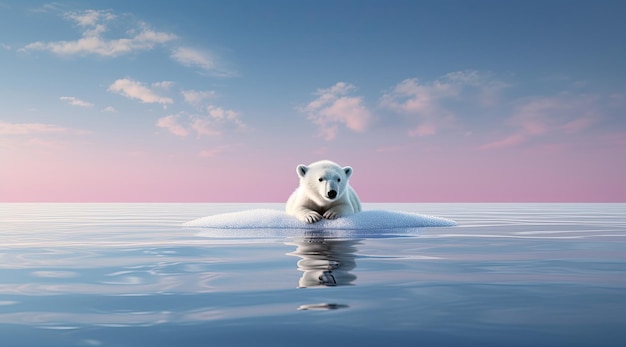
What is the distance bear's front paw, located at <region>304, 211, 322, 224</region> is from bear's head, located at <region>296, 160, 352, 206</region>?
1.21 ft

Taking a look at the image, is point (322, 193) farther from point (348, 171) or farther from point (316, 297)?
point (316, 297)

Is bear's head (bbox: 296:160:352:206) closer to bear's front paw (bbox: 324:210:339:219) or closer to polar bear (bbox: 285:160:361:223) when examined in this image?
polar bear (bbox: 285:160:361:223)

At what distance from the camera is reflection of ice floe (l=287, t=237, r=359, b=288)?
4.19 metres

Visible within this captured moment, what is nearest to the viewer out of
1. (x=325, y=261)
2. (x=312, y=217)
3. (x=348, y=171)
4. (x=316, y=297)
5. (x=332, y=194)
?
(x=316, y=297)

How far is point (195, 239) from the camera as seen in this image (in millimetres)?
8758

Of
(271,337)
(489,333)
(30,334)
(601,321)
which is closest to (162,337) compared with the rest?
(271,337)

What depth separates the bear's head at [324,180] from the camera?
991 cm

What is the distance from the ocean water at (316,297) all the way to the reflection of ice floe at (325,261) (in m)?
0.02

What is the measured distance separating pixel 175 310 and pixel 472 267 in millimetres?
3208

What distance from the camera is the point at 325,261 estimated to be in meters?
5.29

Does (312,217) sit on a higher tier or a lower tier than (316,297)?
higher

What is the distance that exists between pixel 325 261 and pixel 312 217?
482 centimetres

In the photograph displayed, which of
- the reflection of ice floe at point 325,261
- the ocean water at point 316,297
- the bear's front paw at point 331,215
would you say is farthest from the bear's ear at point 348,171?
the ocean water at point 316,297

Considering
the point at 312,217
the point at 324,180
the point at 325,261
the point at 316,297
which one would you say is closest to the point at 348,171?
the point at 324,180
